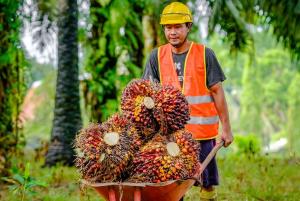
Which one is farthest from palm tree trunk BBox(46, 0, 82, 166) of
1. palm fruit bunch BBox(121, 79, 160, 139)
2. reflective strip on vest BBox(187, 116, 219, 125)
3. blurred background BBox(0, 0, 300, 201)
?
palm fruit bunch BBox(121, 79, 160, 139)

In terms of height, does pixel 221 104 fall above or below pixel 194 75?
below

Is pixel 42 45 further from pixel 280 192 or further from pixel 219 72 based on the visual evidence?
pixel 219 72

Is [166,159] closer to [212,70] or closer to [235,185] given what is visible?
[212,70]

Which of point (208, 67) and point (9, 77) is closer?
point (208, 67)

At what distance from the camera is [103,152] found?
391cm

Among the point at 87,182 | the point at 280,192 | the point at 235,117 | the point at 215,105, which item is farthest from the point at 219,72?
the point at 235,117

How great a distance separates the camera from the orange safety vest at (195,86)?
16.4 ft

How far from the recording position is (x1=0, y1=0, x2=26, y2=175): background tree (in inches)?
322

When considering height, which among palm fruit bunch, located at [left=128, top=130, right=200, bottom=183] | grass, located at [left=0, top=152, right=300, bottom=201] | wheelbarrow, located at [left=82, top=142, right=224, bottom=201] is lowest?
grass, located at [left=0, top=152, right=300, bottom=201]

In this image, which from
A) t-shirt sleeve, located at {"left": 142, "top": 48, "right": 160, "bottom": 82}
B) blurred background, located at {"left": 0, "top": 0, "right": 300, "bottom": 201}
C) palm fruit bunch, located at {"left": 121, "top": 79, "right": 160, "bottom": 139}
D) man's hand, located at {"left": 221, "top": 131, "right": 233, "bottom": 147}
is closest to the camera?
palm fruit bunch, located at {"left": 121, "top": 79, "right": 160, "bottom": 139}

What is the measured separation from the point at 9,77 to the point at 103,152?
4.98 metres

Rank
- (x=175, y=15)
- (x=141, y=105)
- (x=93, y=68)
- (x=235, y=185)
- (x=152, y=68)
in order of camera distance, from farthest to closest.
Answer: (x=93, y=68) → (x=235, y=185) → (x=152, y=68) → (x=175, y=15) → (x=141, y=105)

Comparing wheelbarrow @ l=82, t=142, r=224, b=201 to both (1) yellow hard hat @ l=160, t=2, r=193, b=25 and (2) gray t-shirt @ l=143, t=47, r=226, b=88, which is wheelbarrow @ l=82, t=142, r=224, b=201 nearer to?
(2) gray t-shirt @ l=143, t=47, r=226, b=88

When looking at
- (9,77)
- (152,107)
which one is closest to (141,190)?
(152,107)
